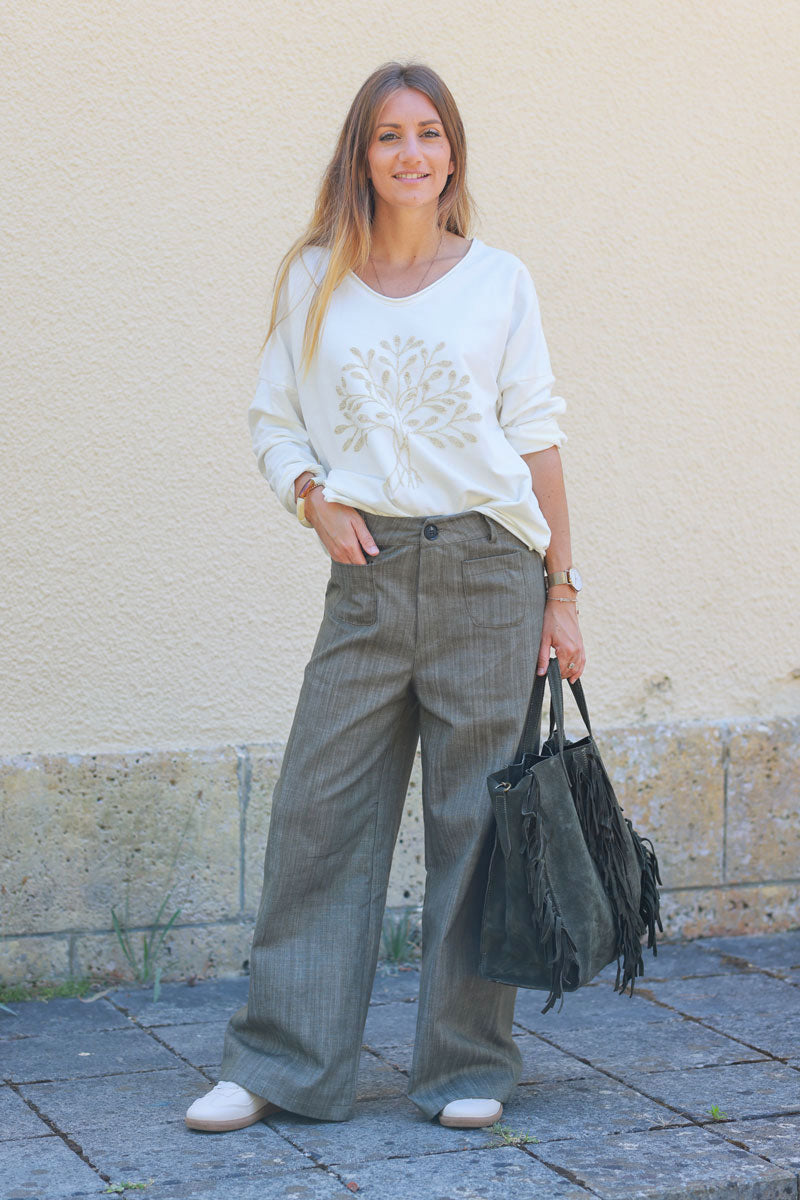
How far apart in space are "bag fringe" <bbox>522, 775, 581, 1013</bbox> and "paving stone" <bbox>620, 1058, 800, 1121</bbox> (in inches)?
17.5

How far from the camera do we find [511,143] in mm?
3621

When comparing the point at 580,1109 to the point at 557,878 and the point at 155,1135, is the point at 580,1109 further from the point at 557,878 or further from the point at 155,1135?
the point at 155,1135

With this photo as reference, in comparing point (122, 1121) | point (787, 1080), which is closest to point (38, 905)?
point (122, 1121)

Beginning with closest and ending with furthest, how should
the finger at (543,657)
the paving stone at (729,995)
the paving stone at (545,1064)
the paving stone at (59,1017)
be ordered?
the finger at (543,657), the paving stone at (545,1064), the paving stone at (59,1017), the paving stone at (729,995)

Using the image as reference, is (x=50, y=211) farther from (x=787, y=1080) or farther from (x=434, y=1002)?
(x=787, y=1080)

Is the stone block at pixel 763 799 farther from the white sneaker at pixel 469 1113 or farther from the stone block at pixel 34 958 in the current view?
the stone block at pixel 34 958

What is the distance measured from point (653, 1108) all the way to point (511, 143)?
2343 mm

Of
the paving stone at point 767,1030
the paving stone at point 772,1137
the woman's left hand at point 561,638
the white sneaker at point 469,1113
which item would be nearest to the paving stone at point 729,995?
the paving stone at point 767,1030

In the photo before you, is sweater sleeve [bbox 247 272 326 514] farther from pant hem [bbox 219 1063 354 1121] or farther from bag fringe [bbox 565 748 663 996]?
pant hem [bbox 219 1063 354 1121]

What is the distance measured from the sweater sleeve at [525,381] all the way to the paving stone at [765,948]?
71.3 inches

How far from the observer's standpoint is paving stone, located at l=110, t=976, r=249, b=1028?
324cm

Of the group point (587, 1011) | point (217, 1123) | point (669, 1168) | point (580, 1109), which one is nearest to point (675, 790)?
point (587, 1011)

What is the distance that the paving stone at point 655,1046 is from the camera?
9.68 feet

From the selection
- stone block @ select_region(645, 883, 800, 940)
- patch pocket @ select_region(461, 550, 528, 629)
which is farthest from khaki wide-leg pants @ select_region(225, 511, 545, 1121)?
stone block @ select_region(645, 883, 800, 940)
